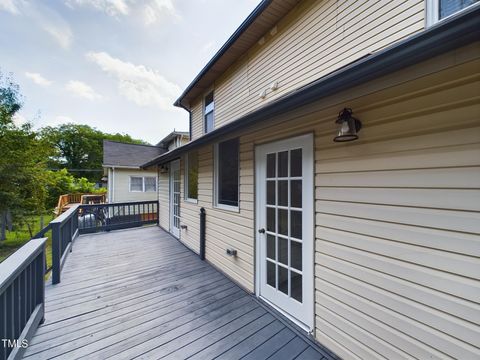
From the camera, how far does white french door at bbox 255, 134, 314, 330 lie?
228 cm

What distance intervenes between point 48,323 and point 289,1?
17.7ft

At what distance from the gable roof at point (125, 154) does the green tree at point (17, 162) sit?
3464 millimetres

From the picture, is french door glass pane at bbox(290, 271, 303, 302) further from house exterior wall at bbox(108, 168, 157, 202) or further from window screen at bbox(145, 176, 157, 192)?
window screen at bbox(145, 176, 157, 192)

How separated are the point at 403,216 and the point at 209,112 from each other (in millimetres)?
5119

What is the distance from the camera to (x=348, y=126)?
69.9 inches

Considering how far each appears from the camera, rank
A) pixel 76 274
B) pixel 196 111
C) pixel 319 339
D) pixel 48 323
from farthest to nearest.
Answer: pixel 196 111 → pixel 76 274 → pixel 48 323 → pixel 319 339

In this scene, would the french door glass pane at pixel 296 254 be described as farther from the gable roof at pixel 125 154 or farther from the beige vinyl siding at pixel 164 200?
the gable roof at pixel 125 154

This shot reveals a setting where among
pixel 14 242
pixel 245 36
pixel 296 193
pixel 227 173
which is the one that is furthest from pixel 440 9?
pixel 14 242

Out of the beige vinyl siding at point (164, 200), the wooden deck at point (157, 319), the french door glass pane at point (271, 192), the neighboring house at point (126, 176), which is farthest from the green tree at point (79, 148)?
the french door glass pane at point (271, 192)

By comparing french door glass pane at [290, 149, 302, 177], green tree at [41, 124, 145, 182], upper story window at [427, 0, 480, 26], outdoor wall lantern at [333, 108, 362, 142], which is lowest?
french door glass pane at [290, 149, 302, 177]

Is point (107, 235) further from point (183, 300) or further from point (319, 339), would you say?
point (319, 339)

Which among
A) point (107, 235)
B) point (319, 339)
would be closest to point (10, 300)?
point (319, 339)

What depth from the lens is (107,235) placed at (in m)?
6.45

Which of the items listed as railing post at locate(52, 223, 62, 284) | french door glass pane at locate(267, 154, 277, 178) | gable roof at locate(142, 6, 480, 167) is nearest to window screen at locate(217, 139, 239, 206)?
french door glass pane at locate(267, 154, 277, 178)
